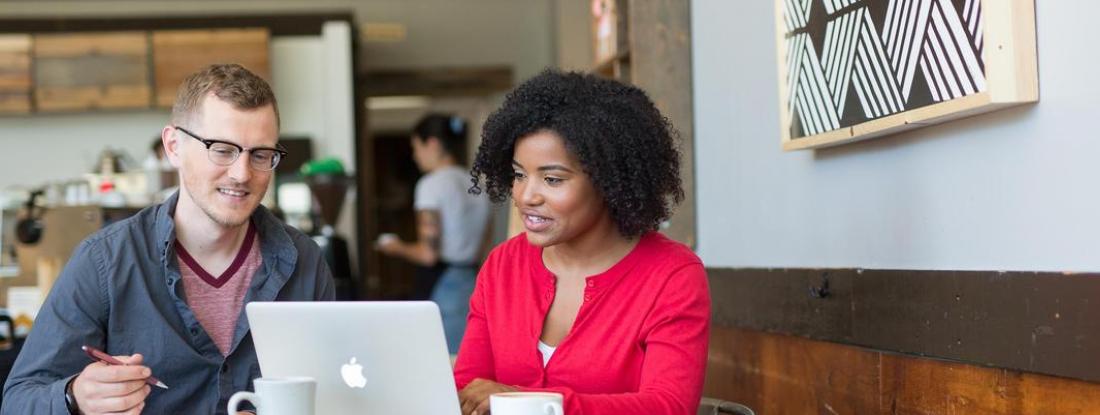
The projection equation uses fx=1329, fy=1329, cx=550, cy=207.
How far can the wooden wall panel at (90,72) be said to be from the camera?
8.62 meters

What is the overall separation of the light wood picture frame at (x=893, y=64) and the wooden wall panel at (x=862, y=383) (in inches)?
16.3

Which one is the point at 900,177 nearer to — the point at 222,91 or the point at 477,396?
the point at 477,396

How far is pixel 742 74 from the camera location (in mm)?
3391

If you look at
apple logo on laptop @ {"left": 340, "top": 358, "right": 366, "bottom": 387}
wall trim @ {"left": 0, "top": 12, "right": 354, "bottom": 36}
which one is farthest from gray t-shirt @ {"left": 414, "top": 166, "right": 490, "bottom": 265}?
apple logo on laptop @ {"left": 340, "top": 358, "right": 366, "bottom": 387}

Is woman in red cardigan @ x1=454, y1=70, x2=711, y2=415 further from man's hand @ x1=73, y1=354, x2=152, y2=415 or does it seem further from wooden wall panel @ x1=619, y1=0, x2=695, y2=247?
wooden wall panel @ x1=619, y1=0, x2=695, y2=247

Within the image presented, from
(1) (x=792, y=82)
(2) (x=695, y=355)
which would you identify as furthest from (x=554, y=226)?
(1) (x=792, y=82)

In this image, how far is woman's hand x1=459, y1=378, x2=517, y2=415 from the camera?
1889 millimetres

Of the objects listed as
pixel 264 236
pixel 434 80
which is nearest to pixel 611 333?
pixel 264 236

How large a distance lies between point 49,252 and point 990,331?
3.78 meters

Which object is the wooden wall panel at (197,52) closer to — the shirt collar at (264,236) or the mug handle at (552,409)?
the shirt collar at (264,236)

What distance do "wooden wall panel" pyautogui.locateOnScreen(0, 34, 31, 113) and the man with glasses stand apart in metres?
7.00

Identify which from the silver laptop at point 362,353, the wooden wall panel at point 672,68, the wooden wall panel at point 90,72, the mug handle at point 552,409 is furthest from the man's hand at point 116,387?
the wooden wall panel at point 90,72

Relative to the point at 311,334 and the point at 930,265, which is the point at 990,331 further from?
the point at 311,334

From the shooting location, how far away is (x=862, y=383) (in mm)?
2605
